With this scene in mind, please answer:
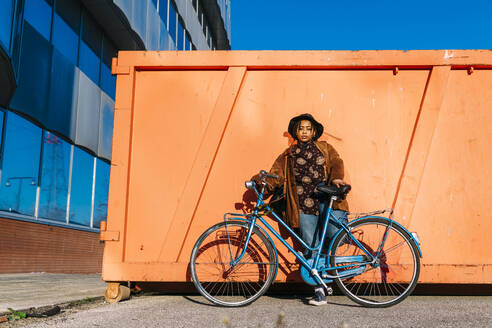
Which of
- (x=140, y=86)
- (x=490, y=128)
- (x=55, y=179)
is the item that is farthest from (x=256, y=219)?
(x=55, y=179)

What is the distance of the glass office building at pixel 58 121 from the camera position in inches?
336

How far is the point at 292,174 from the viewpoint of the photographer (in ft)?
14.1

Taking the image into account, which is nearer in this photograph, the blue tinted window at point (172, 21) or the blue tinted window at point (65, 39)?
the blue tinted window at point (65, 39)

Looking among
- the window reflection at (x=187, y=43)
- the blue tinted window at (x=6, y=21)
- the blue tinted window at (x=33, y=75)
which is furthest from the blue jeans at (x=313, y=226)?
the window reflection at (x=187, y=43)

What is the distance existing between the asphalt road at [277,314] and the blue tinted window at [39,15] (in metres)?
6.76

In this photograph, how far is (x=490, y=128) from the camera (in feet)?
14.9

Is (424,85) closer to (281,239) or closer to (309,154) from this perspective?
(309,154)

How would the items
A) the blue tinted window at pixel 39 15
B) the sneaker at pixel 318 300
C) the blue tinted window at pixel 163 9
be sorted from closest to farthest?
the sneaker at pixel 318 300 → the blue tinted window at pixel 39 15 → the blue tinted window at pixel 163 9

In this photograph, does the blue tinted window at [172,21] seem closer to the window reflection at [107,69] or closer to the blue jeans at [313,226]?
the window reflection at [107,69]

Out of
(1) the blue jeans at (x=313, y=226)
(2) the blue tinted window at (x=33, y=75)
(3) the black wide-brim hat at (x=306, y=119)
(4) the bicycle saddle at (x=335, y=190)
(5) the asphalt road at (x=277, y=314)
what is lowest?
(5) the asphalt road at (x=277, y=314)

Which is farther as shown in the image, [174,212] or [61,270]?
[61,270]

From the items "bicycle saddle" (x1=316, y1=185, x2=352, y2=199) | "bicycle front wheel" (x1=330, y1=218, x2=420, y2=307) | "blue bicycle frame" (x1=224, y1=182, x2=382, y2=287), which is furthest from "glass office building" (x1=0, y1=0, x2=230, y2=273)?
"bicycle front wheel" (x1=330, y1=218, x2=420, y2=307)

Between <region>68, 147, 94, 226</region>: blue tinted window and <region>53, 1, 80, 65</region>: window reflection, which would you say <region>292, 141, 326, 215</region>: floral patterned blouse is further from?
<region>68, 147, 94, 226</region>: blue tinted window

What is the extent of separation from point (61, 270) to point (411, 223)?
857 cm
